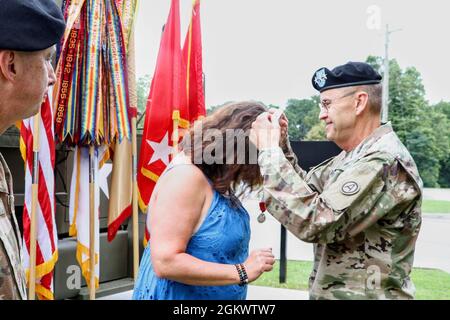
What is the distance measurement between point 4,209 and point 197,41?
3.25 meters

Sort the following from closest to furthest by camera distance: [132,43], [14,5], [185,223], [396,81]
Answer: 1. [14,5]
2. [185,223]
3. [132,43]
4. [396,81]

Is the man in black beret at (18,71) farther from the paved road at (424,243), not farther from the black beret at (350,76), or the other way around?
the paved road at (424,243)

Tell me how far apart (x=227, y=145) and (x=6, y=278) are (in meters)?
0.95

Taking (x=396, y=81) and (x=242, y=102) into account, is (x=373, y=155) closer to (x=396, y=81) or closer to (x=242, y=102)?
(x=242, y=102)

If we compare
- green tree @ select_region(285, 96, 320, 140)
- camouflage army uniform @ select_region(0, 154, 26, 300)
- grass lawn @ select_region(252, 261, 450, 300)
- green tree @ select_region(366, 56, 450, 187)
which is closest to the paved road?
grass lawn @ select_region(252, 261, 450, 300)

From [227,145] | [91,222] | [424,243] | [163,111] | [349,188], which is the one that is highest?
[163,111]

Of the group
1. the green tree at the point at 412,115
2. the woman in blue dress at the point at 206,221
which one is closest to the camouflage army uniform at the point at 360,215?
the woman in blue dress at the point at 206,221

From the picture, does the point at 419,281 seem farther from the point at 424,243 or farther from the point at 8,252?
the point at 8,252

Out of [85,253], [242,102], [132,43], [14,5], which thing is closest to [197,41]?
[132,43]

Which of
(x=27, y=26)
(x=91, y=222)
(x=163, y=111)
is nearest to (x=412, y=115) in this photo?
(x=163, y=111)

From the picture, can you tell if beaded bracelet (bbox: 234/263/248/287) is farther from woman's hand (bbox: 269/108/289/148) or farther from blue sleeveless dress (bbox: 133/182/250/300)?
woman's hand (bbox: 269/108/289/148)

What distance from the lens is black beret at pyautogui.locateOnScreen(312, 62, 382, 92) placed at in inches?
72.6

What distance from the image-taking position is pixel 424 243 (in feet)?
31.9

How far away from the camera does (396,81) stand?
74.4 ft
